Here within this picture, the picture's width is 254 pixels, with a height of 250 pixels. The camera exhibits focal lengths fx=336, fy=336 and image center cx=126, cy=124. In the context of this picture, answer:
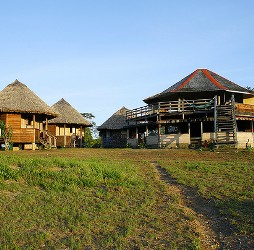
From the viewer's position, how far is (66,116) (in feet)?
124

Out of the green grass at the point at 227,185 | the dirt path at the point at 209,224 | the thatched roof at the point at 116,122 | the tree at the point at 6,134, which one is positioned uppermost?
the thatched roof at the point at 116,122

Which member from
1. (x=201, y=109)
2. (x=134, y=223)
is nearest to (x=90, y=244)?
(x=134, y=223)

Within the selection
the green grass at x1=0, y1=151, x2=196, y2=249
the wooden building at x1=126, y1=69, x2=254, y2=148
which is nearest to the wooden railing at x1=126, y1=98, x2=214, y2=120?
the wooden building at x1=126, y1=69, x2=254, y2=148

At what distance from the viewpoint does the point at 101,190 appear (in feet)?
37.3

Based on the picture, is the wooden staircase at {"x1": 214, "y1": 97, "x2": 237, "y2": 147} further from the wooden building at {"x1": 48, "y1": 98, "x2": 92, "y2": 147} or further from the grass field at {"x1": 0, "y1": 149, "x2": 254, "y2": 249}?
the wooden building at {"x1": 48, "y1": 98, "x2": 92, "y2": 147}

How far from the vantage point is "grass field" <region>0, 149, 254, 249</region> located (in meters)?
7.69

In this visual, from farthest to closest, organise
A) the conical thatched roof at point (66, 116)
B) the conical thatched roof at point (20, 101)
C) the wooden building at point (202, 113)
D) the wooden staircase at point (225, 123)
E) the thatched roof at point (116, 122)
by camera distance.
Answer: the thatched roof at point (116, 122), the conical thatched roof at point (66, 116), the wooden building at point (202, 113), the wooden staircase at point (225, 123), the conical thatched roof at point (20, 101)

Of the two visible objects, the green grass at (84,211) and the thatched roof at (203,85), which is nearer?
the green grass at (84,211)

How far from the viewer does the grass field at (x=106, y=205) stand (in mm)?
7685

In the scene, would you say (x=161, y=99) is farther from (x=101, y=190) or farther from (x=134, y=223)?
(x=134, y=223)

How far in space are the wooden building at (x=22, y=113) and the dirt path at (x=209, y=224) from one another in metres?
17.7

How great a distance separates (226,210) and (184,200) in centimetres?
147

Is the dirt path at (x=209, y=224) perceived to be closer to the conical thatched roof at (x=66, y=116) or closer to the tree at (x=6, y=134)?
the tree at (x=6, y=134)

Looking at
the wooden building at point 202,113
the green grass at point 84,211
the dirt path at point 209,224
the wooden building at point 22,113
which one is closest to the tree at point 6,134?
the wooden building at point 22,113
